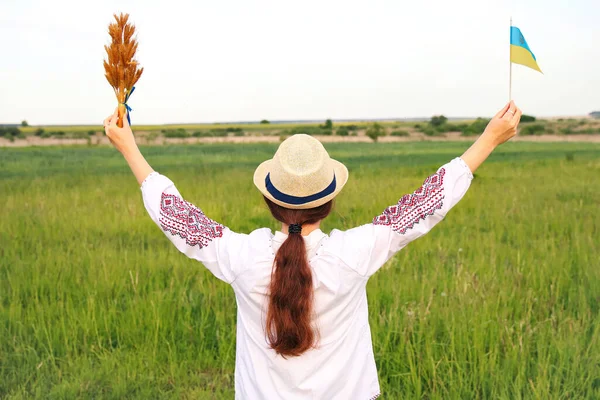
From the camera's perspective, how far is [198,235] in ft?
6.42

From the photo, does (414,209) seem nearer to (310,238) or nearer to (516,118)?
(310,238)

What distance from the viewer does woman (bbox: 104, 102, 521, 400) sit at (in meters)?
1.88

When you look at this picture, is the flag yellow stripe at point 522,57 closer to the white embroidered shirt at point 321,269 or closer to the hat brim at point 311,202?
the white embroidered shirt at point 321,269

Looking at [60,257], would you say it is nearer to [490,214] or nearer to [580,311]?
[580,311]

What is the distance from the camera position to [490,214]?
869cm

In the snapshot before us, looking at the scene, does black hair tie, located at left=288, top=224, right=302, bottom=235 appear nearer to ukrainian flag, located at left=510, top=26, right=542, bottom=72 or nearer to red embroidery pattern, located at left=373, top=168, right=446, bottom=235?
red embroidery pattern, located at left=373, top=168, right=446, bottom=235

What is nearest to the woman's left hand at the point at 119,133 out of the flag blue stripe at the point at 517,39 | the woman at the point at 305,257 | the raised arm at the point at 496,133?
the woman at the point at 305,257

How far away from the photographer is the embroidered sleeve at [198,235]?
1958mm

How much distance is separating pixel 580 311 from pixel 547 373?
103 centimetres

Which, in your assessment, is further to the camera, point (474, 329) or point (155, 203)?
point (474, 329)

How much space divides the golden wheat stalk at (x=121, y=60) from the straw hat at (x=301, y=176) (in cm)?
52

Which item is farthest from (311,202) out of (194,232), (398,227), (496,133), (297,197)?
(496,133)

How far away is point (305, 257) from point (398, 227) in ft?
0.97

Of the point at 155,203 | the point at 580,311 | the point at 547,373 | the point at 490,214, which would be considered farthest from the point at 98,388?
the point at 490,214
